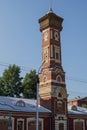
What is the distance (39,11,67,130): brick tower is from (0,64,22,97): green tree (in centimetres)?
1645

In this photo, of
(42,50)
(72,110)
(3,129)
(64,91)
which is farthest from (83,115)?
(3,129)

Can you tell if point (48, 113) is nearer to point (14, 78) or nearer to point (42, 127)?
point (42, 127)

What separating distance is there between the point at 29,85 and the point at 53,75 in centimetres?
1850

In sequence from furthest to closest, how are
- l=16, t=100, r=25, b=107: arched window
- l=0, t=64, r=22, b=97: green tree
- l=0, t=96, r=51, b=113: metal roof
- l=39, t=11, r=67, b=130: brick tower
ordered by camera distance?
l=0, t=64, r=22, b=97: green tree
l=39, t=11, r=67, b=130: brick tower
l=16, t=100, r=25, b=107: arched window
l=0, t=96, r=51, b=113: metal roof

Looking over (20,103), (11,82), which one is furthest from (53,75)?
(11,82)

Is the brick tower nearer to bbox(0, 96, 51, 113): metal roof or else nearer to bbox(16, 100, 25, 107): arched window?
bbox(0, 96, 51, 113): metal roof

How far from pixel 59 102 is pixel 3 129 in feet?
41.2

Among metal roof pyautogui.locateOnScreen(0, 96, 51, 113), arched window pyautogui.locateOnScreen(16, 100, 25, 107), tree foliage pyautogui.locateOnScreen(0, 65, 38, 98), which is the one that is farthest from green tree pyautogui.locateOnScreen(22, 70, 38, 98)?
arched window pyautogui.locateOnScreen(16, 100, 25, 107)

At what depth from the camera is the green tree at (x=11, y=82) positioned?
6569 centimetres

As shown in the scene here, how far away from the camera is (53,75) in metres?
49.4

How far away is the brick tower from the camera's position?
48.7 m

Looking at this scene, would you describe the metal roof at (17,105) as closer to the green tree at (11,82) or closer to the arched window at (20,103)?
the arched window at (20,103)

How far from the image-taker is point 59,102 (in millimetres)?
49688

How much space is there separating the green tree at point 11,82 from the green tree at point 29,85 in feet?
4.34
